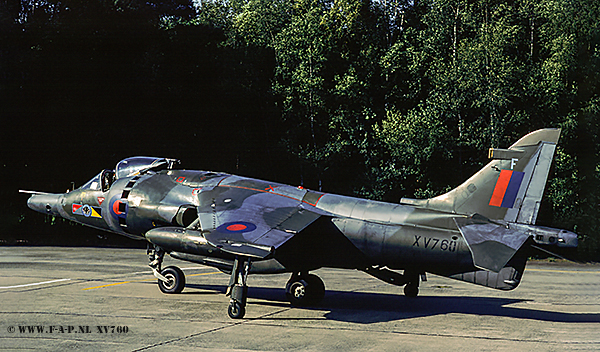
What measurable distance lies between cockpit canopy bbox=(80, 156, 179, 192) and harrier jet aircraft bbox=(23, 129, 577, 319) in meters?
0.34

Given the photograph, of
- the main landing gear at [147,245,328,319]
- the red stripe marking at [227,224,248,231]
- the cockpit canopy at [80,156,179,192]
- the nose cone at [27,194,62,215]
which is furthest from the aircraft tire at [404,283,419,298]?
the nose cone at [27,194,62,215]

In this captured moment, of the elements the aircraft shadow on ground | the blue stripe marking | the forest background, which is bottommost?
the aircraft shadow on ground

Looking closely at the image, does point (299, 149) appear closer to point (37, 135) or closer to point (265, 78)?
point (265, 78)

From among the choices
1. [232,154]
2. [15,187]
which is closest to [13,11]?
[15,187]

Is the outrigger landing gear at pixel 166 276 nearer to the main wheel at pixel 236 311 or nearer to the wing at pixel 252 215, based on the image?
the wing at pixel 252 215

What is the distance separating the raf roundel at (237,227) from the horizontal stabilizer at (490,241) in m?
4.73

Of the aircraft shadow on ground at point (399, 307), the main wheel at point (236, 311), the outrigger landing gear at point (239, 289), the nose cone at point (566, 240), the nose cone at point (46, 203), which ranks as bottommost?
the aircraft shadow on ground at point (399, 307)

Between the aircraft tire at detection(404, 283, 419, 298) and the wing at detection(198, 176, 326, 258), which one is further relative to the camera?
the aircraft tire at detection(404, 283, 419, 298)

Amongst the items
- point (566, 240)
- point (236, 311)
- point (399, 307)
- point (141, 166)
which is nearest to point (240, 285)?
point (236, 311)

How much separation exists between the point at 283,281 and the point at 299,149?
24.1m

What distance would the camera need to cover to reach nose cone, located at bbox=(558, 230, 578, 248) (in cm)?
1103

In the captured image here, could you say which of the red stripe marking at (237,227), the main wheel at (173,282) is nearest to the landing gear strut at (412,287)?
the red stripe marking at (237,227)

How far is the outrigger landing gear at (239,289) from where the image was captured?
12.9 m

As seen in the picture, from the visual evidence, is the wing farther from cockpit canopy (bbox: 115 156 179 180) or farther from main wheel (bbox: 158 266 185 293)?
main wheel (bbox: 158 266 185 293)
